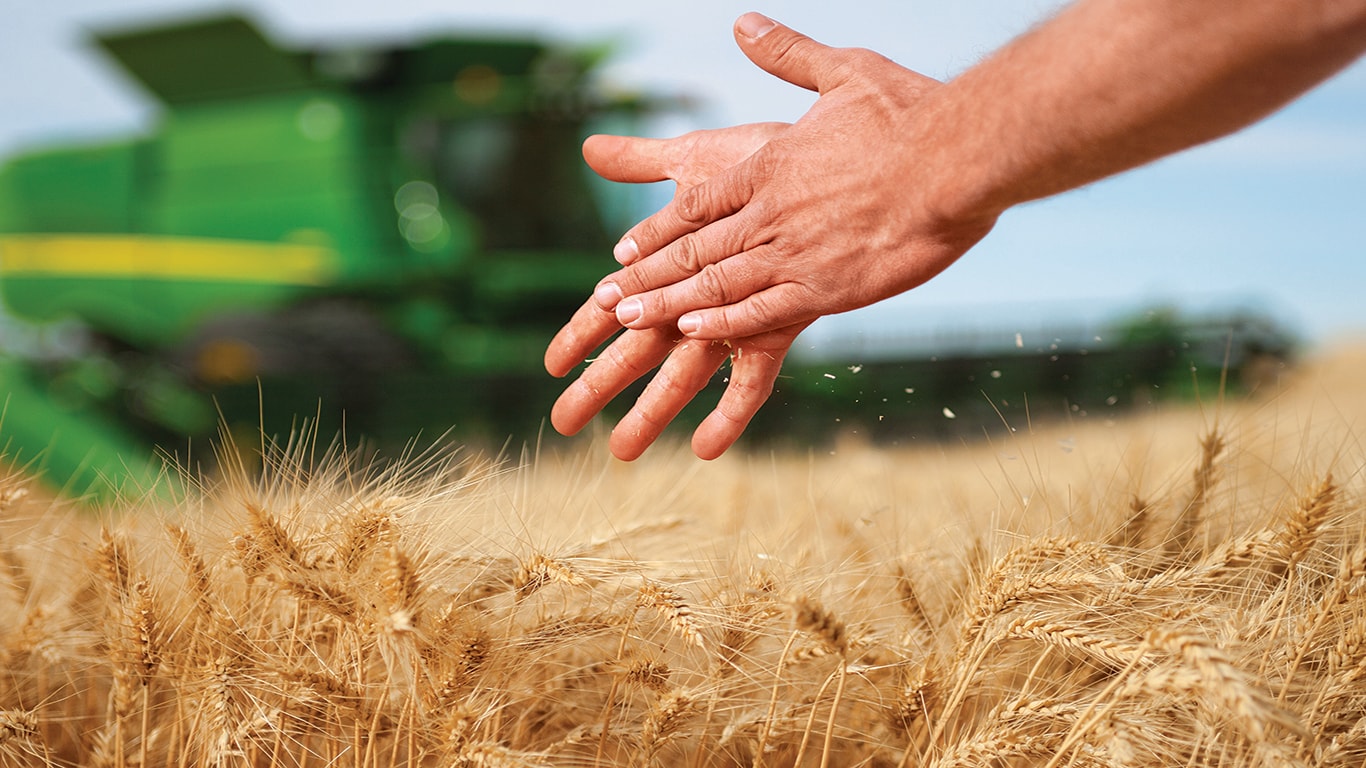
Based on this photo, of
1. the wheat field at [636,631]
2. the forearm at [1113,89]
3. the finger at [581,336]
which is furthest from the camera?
the finger at [581,336]

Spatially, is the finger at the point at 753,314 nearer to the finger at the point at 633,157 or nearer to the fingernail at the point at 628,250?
the fingernail at the point at 628,250

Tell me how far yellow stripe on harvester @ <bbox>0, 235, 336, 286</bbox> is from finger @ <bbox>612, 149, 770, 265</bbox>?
16.0 feet

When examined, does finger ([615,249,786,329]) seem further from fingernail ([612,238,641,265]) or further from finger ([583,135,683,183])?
finger ([583,135,683,183])

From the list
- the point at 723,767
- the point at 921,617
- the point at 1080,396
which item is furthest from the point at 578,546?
the point at 1080,396

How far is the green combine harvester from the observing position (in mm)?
5508

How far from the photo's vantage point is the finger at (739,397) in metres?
1.54

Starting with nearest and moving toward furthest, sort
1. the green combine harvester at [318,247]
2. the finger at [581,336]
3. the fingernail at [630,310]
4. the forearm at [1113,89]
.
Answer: the forearm at [1113,89], the fingernail at [630,310], the finger at [581,336], the green combine harvester at [318,247]

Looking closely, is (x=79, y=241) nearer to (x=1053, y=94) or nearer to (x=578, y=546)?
(x=578, y=546)

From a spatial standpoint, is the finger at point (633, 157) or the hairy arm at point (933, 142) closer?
the hairy arm at point (933, 142)

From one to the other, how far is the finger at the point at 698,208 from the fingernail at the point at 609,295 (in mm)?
62

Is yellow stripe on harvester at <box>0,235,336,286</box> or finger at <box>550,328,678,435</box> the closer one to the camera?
finger at <box>550,328,678,435</box>

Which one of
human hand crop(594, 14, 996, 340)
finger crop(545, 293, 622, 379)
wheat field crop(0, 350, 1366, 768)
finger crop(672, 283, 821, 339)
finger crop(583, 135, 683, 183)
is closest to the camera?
wheat field crop(0, 350, 1366, 768)

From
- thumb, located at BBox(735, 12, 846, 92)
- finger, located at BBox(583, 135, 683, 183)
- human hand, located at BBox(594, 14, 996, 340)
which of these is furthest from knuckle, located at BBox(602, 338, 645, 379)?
thumb, located at BBox(735, 12, 846, 92)

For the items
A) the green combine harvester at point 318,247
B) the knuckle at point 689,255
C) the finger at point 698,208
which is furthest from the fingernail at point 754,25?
the green combine harvester at point 318,247
